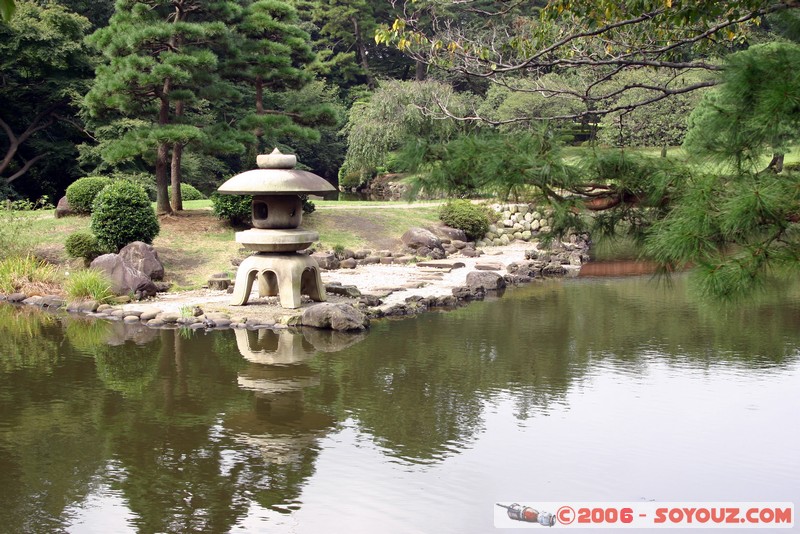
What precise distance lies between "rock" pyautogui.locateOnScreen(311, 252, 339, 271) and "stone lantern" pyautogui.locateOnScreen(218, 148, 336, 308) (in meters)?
3.88

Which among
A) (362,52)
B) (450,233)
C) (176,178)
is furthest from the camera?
(362,52)

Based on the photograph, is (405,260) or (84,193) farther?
(405,260)

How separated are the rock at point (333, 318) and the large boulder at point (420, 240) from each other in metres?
7.71

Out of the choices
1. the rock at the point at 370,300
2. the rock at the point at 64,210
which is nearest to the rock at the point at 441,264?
the rock at the point at 370,300

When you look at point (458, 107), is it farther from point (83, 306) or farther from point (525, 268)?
point (83, 306)

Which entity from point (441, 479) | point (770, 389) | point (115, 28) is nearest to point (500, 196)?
point (441, 479)

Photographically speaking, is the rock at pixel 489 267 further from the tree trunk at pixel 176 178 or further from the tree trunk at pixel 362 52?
the tree trunk at pixel 362 52

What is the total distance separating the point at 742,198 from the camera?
4.10m

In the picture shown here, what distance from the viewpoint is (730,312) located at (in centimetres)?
1370

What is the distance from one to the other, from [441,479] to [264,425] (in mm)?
2102

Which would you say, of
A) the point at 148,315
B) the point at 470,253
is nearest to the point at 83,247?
the point at 148,315

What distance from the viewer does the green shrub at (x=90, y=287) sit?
1414cm

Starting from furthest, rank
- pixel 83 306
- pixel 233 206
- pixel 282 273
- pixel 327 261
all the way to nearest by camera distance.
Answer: pixel 233 206
pixel 327 261
pixel 83 306
pixel 282 273

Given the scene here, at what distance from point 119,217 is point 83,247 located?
2.92 ft
